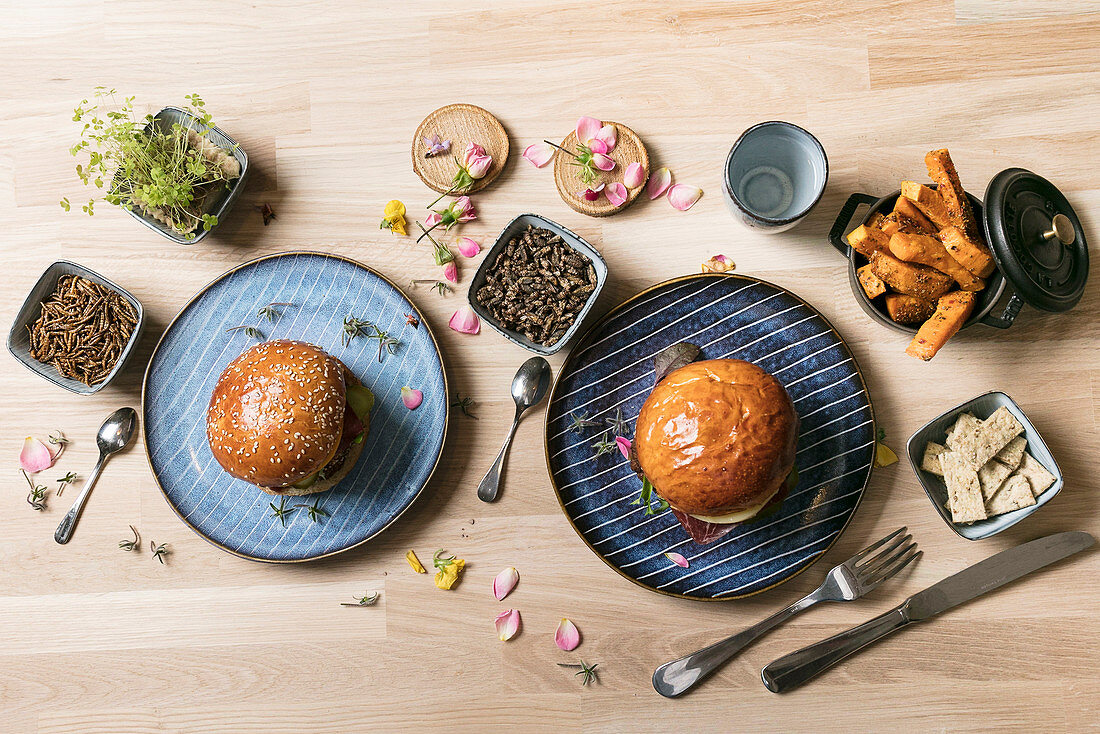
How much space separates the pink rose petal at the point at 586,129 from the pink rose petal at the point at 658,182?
0.19m

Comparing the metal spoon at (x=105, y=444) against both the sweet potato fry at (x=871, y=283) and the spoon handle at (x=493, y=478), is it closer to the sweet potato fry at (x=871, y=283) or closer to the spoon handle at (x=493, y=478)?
the spoon handle at (x=493, y=478)

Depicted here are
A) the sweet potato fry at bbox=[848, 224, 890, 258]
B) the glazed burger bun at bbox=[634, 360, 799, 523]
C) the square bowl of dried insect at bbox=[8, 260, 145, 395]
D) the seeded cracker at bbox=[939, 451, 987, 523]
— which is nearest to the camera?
the glazed burger bun at bbox=[634, 360, 799, 523]

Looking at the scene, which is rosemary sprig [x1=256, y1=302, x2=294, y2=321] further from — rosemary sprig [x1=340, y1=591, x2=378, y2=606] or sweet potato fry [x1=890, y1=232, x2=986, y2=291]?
sweet potato fry [x1=890, y1=232, x2=986, y2=291]

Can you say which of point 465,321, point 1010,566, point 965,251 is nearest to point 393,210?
point 465,321

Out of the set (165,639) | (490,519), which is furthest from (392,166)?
(165,639)

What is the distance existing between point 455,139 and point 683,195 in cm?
61

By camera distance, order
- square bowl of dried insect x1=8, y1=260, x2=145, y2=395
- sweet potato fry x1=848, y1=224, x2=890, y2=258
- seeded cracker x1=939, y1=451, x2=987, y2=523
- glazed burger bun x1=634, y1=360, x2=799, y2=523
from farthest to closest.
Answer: square bowl of dried insect x1=8, y1=260, x2=145, y2=395, seeded cracker x1=939, y1=451, x2=987, y2=523, sweet potato fry x1=848, y1=224, x2=890, y2=258, glazed burger bun x1=634, y1=360, x2=799, y2=523

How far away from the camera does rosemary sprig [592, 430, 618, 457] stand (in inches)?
67.9

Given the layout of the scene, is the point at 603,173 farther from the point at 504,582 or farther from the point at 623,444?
the point at 504,582

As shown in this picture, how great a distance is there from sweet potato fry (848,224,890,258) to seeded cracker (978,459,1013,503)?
1.97 ft

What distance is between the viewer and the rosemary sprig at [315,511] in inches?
70.1

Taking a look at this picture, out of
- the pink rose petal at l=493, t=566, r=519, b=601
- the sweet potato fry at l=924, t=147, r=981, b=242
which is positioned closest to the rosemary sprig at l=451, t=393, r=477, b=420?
the pink rose petal at l=493, t=566, r=519, b=601

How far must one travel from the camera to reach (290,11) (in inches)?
74.4

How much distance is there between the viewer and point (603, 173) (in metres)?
1.81
